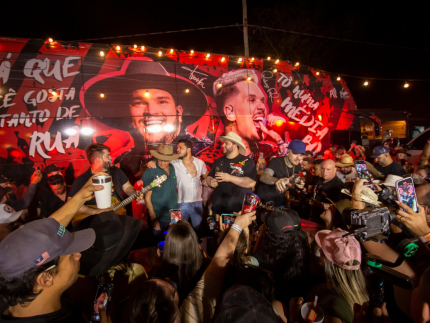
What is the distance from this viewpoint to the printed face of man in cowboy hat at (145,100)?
6.07m

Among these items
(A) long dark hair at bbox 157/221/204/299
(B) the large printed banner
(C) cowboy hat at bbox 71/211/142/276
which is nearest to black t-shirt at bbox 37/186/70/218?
(B) the large printed banner

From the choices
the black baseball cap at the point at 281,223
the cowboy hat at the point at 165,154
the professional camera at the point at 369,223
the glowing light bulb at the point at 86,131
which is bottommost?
the black baseball cap at the point at 281,223

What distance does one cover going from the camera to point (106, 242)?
194 centimetres

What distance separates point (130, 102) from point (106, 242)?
5.11 meters

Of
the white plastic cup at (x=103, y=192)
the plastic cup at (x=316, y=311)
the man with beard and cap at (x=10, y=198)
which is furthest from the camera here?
the man with beard and cap at (x=10, y=198)

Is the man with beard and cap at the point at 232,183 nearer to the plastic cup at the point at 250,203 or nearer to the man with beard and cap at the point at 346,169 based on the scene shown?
the plastic cup at the point at 250,203

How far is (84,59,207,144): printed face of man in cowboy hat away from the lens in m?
6.07

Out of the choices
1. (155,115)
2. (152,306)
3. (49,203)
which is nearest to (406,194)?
(152,306)

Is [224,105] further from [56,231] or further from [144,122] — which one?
[56,231]

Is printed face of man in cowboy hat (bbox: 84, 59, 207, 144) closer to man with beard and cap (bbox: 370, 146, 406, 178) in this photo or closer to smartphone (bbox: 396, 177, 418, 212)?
man with beard and cap (bbox: 370, 146, 406, 178)

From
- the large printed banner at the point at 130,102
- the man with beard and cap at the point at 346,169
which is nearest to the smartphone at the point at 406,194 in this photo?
the man with beard and cap at the point at 346,169

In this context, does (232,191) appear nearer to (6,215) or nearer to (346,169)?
(6,215)

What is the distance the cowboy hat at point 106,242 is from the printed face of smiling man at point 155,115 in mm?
4623

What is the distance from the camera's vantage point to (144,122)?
6.46 metres
